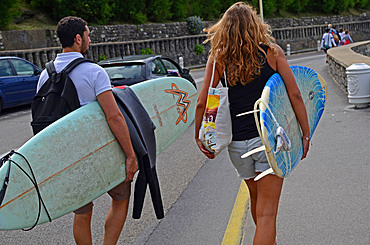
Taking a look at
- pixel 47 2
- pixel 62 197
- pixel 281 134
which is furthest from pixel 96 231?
pixel 47 2

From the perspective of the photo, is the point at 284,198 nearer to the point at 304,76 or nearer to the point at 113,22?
the point at 304,76

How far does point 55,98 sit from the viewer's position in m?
3.40

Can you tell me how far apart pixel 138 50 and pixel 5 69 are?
54.4ft

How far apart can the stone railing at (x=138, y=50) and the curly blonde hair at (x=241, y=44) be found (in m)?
17.9

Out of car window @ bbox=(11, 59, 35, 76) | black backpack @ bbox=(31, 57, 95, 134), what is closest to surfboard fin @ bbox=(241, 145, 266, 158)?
black backpack @ bbox=(31, 57, 95, 134)

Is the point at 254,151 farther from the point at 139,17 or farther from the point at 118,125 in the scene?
the point at 139,17

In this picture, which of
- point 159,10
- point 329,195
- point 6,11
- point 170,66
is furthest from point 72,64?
point 159,10

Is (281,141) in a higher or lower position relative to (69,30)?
lower

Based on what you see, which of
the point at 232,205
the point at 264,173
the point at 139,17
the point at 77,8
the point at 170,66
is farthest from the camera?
the point at 139,17

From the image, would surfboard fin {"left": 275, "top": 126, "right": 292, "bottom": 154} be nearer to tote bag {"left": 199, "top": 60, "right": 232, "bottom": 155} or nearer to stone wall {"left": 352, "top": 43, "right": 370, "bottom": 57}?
tote bag {"left": 199, "top": 60, "right": 232, "bottom": 155}

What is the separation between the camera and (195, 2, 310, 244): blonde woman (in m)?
3.17

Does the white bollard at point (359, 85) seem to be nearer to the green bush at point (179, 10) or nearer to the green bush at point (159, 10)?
the green bush at point (159, 10)

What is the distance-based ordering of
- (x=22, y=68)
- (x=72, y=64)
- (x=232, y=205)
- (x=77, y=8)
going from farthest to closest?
(x=77, y=8), (x=22, y=68), (x=232, y=205), (x=72, y=64)

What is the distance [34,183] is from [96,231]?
1.45 meters
